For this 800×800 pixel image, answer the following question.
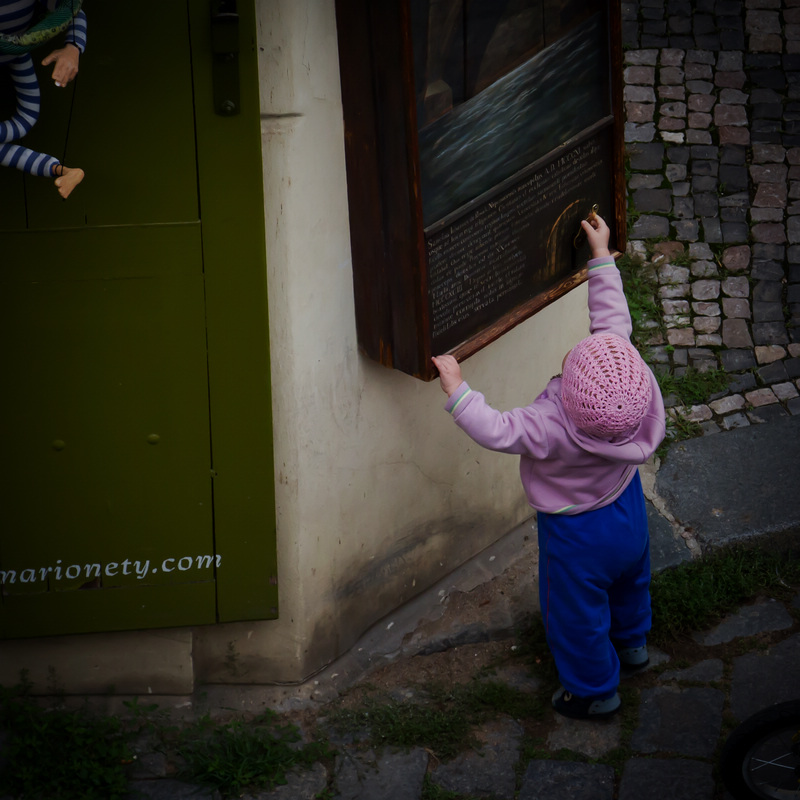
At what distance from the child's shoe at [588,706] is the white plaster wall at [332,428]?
0.79m

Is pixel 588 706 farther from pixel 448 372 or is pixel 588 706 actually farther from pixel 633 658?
pixel 448 372

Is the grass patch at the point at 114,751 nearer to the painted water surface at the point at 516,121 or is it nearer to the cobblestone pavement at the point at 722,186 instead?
the painted water surface at the point at 516,121

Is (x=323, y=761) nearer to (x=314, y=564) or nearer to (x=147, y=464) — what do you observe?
(x=314, y=564)

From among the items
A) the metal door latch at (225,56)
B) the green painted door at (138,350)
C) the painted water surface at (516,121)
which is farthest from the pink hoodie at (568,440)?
the metal door latch at (225,56)

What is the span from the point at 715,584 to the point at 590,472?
1.26 meters

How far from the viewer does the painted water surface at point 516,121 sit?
10.6ft

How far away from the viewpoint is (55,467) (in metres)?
3.32

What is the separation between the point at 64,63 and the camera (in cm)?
267

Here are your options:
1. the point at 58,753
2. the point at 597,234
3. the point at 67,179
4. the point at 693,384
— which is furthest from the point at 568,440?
the point at 693,384

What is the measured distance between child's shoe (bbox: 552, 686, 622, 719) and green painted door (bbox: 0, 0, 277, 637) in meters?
1.10

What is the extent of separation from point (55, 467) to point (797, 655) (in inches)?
109

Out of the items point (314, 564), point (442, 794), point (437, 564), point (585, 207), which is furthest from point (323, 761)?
point (585, 207)

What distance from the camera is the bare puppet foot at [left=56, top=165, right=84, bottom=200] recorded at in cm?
278

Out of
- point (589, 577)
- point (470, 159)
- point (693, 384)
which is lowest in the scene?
point (693, 384)
